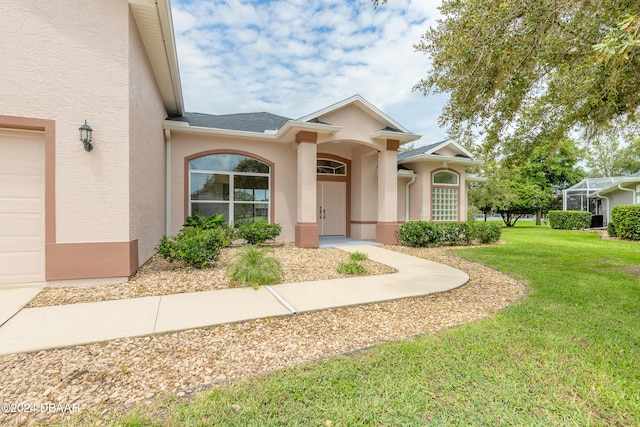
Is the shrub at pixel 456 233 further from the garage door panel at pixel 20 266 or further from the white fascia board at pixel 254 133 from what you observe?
the garage door panel at pixel 20 266

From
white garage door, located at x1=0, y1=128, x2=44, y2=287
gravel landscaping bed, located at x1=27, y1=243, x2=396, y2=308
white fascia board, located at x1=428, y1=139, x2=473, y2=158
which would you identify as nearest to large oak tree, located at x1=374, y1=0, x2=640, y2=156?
gravel landscaping bed, located at x1=27, y1=243, x2=396, y2=308

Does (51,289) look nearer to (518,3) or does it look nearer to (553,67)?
(518,3)

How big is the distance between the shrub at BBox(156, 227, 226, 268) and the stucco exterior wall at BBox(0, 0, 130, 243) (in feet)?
3.00

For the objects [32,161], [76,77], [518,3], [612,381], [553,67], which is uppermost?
[518,3]

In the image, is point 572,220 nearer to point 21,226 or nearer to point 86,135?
point 86,135

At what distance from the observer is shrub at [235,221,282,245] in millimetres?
9945

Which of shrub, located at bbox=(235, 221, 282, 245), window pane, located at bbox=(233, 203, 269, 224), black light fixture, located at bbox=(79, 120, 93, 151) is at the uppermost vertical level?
black light fixture, located at bbox=(79, 120, 93, 151)

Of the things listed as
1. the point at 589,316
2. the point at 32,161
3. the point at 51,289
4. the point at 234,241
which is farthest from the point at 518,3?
the point at 234,241

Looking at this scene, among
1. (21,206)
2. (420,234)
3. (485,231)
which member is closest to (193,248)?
(21,206)

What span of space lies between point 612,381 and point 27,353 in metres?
5.45

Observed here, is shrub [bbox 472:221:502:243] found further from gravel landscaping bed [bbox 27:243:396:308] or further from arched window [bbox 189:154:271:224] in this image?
arched window [bbox 189:154:271:224]

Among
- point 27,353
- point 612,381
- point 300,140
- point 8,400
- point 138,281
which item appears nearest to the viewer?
point 8,400

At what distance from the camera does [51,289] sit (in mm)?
4957

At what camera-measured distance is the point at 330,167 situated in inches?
526
